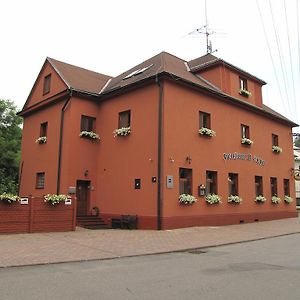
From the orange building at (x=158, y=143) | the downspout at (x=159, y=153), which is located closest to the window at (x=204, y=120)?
the orange building at (x=158, y=143)

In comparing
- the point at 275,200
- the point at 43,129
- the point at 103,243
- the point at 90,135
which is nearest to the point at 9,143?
the point at 43,129

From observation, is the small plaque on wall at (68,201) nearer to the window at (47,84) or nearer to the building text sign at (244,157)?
the building text sign at (244,157)

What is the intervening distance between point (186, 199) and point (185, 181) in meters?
1.10

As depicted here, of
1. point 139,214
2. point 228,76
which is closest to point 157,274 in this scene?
point 139,214

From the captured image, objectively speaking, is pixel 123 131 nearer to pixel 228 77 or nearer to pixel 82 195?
pixel 82 195

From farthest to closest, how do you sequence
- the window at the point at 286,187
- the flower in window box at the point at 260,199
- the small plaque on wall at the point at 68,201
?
the window at the point at 286,187 < the flower in window box at the point at 260,199 < the small plaque on wall at the point at 68,201

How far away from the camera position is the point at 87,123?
22203mm

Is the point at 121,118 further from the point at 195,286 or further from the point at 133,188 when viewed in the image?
the point at 195,286

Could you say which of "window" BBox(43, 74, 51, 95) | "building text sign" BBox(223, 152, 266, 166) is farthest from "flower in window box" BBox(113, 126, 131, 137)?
"window" BBox(43, 74, 51, 95)

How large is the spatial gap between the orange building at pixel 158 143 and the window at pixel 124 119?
0.18 feet

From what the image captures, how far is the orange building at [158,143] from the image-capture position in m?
18.8

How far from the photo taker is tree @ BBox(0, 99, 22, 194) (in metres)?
35.5

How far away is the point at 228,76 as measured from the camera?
76.6 feet

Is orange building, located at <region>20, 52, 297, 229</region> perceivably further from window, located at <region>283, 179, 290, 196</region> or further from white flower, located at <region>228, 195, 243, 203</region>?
window, located at <region>283, 179, 290, 196</region>
